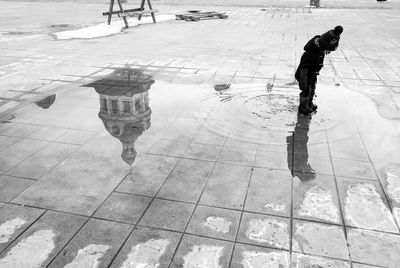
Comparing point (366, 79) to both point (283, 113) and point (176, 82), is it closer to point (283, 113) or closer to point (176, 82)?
point (283, 113)

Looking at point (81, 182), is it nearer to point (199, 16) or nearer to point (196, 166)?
point (196, 166)

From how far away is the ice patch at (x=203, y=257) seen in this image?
381 centimetres

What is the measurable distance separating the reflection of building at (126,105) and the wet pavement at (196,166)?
0.15ft

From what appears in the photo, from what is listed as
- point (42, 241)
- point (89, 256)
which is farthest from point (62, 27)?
point (89, 256)

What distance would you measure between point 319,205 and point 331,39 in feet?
11.8

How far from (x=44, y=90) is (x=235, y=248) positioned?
743cm

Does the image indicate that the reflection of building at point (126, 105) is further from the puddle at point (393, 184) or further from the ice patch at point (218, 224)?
the puddle at point (393, 184)

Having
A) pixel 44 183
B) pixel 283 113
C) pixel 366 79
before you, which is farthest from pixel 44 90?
pixel 366 79

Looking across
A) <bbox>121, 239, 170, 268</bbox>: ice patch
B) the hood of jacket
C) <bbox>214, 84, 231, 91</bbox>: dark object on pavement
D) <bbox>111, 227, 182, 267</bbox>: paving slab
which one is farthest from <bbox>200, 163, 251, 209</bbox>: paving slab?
<bbox>214, 84, 231, 91</bbox>: dark object on pavement

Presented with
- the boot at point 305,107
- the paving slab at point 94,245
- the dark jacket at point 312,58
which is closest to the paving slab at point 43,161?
the paving slab at point 94,245

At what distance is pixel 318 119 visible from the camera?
751cm

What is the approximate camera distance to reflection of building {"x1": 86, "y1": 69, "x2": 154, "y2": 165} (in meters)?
6.75

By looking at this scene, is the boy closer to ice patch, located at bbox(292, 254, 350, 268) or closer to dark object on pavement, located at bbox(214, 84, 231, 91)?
dark object on pavement, located at bbox(214, 84, 231, 91)

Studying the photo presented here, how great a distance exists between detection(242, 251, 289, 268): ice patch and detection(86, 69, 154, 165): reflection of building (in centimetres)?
270
